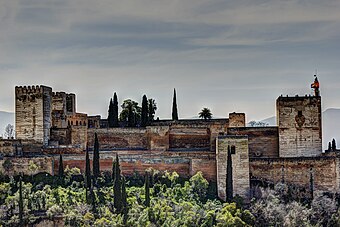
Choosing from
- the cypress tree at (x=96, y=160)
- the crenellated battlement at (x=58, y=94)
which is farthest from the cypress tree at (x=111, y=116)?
the cypress tree at (x=96, y=160)

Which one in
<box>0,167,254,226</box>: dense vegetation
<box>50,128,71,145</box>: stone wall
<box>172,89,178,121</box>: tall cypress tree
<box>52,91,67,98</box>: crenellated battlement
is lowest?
<box>0,167,254,226</box>: dense vegetation

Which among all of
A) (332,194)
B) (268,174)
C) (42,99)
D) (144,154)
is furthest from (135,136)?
(332,194)

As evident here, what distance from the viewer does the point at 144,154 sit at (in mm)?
37781

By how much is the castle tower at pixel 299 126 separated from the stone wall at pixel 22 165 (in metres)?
11.0

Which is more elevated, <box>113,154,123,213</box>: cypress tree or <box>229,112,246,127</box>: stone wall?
<box>229,112,246,127</box>: stone wall

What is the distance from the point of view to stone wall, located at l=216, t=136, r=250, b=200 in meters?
34.2

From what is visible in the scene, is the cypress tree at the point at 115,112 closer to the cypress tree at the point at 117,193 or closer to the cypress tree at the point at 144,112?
the cypress tree at the point at 144,112

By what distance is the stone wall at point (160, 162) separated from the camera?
36.1m

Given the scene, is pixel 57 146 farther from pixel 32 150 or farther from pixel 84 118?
pixel 84 118

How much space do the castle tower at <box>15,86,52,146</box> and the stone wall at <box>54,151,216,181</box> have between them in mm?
2467

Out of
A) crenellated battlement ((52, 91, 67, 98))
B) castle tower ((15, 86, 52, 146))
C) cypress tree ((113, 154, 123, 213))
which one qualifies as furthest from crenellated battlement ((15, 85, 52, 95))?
cypress tree ((113, 154, 123, 213))

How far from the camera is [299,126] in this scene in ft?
121

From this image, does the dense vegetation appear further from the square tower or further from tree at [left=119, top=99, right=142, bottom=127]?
tree at [left=119, top=99, right=142, bottom=127]

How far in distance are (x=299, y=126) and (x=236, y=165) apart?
173 inches
